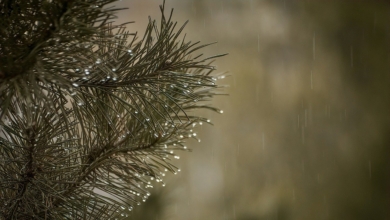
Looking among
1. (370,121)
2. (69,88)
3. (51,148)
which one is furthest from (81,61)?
(370,121)

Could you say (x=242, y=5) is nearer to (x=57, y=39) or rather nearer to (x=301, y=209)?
(x=301, y=209)

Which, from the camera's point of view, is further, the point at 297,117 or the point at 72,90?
the point at 297,117

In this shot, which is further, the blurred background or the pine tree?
the blurred background

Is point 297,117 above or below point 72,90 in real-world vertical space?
above

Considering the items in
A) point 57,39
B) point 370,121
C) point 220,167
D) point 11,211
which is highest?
point 370,121
